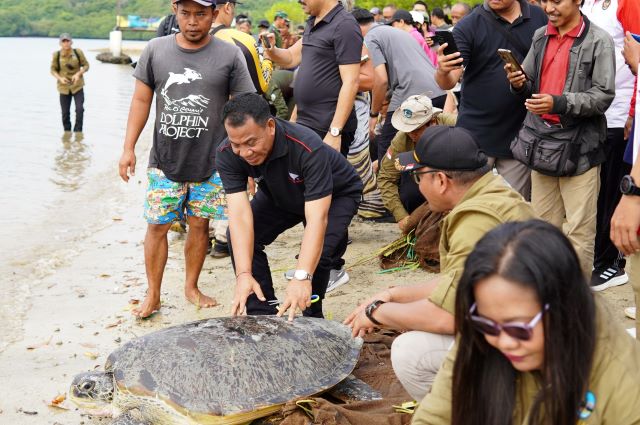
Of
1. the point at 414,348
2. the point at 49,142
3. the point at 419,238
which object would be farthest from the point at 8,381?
the point at 49,142

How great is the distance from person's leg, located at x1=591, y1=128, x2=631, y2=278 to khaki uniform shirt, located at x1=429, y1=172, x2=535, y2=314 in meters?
2.24

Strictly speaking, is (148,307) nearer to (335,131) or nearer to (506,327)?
(335,131)

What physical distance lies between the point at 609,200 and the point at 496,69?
1117mm

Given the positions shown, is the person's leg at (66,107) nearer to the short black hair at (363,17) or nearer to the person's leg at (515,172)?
the short black hair at (363,17)

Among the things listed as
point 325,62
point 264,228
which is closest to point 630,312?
point 264,228

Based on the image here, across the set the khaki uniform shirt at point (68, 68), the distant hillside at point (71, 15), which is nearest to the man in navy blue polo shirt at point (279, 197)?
the khaki uniform shirt at point (68, 68)

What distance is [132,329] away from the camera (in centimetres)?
453

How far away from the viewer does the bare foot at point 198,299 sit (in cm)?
484

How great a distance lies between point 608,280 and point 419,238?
1.26 metres

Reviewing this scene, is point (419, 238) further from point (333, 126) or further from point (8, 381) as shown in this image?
point (8, 381)

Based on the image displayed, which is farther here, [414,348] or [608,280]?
[608,280]

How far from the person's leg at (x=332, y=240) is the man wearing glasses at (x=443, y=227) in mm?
1062

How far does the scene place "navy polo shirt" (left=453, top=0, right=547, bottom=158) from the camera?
451cm

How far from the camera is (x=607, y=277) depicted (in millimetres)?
4543
